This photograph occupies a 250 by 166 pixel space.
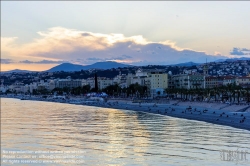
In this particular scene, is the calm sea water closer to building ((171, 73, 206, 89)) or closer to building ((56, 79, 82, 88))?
building ((171, 73, 206, 89))

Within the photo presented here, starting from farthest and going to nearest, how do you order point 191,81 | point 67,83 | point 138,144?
point 67,83 < point 191,81 < point 138,144

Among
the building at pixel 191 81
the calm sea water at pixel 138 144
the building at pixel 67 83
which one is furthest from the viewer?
the building at pixel 67 83

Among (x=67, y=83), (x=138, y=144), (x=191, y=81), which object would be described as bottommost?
(x=138, y=144)

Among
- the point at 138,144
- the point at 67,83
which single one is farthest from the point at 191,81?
the point at 67,83

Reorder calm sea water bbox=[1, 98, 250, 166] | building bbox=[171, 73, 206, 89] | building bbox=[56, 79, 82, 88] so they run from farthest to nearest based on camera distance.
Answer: building bbox=[56, 79, 82, 88], building bbox=[171, 73, 206, 89], calm sea water bbox=[1, 98, 250, 166]

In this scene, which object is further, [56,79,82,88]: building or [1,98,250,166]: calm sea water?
[56,79,82,88]: building

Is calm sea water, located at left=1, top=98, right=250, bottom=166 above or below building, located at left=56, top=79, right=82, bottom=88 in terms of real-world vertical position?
below

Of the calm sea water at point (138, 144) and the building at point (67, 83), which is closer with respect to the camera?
the calm sea water at point (138, 144)

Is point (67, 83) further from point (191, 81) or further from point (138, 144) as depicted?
point (138, 144)

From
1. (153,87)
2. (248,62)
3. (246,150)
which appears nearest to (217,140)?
(246,150)

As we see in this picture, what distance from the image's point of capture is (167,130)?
30.2 m

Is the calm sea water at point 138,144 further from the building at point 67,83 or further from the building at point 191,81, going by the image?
the building at point 67,83

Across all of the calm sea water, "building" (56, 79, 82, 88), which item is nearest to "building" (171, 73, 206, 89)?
the calm sea water

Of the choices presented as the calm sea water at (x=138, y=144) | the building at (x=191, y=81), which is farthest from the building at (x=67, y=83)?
the calm sea water at (x=138, y=144)
